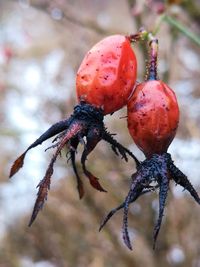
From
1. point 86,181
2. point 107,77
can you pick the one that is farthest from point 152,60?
point 86,181

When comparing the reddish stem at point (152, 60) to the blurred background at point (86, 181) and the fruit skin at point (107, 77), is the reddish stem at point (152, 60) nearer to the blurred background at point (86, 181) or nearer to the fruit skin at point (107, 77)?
the fruit skin at point (107, 77)

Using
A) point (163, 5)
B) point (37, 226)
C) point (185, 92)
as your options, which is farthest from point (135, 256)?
point (163, 5)

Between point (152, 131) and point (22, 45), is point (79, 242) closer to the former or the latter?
point (152, 131)

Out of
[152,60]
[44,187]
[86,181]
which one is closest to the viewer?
[44,187]

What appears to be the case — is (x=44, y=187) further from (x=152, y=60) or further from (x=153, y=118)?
(x=152, y=60)

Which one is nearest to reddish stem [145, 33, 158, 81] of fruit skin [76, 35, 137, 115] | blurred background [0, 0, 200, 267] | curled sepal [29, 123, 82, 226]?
fruit skin [76, 35, 137, 115]

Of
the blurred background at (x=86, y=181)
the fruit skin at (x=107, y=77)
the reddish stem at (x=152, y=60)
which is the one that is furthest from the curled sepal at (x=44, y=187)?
the blurred background at (x=86, y=181)
